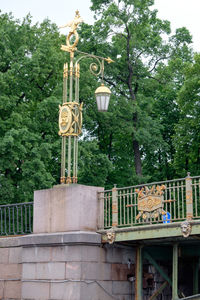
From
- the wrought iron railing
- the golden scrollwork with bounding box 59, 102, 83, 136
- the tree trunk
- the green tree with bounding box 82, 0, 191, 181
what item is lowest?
the wrought iron railing

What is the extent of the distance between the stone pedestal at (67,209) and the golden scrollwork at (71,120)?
141 centimetres

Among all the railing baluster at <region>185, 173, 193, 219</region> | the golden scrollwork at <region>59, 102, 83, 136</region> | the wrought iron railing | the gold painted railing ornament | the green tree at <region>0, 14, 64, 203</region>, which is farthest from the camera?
the green tree at <region>0, 14, 64, 203</region>

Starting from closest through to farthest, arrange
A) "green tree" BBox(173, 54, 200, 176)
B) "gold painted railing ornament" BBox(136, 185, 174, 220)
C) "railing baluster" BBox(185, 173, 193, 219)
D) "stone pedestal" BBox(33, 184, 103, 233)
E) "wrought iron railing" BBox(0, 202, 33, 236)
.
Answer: "railing baluster" BBox(185, 173, 193, 219), "gold painted railing ornament" BBox(136, 185, 174, 220), "stone pedestal" BBox(33, 184, 103, 233), "wrought iron railing" BBox(0, 202, 33, 236), "green tree" BBox(173, 54, 200, 176)

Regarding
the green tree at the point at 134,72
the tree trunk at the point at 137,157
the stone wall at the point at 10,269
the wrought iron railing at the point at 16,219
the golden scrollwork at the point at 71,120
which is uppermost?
the green tree at the point at 134,72

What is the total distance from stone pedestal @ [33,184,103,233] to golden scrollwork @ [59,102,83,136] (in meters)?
1.41

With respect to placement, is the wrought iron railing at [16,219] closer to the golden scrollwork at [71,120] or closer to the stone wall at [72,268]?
the stone wall at [72,268]

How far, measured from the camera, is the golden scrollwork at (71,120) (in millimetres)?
14852

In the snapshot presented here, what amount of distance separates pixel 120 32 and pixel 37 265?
20602mm

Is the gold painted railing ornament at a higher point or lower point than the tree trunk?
lower

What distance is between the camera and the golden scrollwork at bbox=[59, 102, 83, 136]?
14.9 meters

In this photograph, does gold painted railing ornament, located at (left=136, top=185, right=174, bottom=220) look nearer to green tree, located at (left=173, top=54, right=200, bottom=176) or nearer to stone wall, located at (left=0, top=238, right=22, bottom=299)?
stone wall, located at (left=0, top=238, right=22, bottom=299)

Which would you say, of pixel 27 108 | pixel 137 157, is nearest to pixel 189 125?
pixel 137 157

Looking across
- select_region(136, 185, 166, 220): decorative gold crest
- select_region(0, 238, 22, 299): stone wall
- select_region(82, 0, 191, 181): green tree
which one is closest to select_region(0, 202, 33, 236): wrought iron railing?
select_region(0, 238, 22, 299): stone wall

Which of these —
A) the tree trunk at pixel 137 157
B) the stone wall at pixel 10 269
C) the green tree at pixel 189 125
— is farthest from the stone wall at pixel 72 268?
the tree trunk at pixel 137 157
